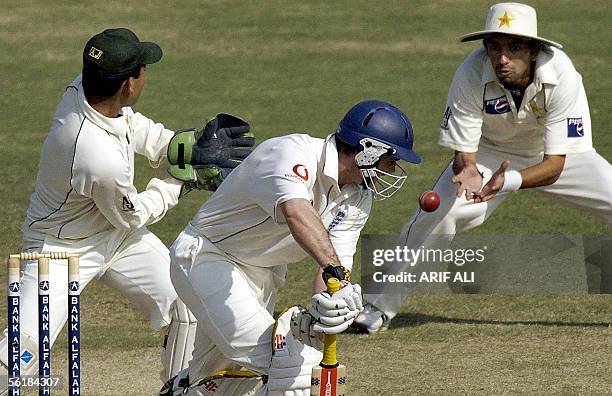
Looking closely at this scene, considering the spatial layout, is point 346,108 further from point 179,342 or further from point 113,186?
point 113,186

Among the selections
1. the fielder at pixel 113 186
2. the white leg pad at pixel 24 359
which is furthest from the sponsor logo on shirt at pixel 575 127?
the white leg pad at pixel 24 359

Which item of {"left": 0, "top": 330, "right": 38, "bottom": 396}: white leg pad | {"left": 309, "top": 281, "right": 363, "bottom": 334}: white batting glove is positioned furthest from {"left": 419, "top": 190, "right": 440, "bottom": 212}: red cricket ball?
{"left": 0, "top": 330, "right": 38, "bottom": 396}: white leg pad

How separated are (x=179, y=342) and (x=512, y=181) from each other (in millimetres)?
2219

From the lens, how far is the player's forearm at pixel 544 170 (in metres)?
7.60

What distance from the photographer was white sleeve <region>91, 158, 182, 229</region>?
6.12m

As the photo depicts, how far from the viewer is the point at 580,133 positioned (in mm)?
7676

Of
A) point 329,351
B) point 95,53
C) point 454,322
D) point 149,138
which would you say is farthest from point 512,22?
point 329,351

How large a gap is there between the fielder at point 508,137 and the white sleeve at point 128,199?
186cm

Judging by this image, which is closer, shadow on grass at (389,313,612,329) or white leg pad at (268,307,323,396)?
white leg pad at (268,307,323,396)

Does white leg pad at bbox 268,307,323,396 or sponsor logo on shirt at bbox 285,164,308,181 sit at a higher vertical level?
sponsor logo on shirt at bbox 285,164,308,181

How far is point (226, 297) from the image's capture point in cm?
570

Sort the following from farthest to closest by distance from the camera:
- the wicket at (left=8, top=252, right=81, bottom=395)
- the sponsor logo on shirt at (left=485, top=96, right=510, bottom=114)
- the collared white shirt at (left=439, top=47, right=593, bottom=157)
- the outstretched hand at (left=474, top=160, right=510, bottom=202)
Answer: the sponsor logo on shirt at (left=485, top=96, right=510, bottom=114), the collared white shirt at (left=439, top=47, right=593, bottom=157), the outstretched hand at (left=474, top=160, right=510, bottom=202), the wicket at (left=8, top=252, right=81, bottom=395)

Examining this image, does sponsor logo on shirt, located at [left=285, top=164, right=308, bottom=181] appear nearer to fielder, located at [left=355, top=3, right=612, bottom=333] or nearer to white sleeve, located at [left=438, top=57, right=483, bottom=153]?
fielder, located at [left=355, top=3, right=612, bottom=333]

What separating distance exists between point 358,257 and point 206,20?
358 inches
